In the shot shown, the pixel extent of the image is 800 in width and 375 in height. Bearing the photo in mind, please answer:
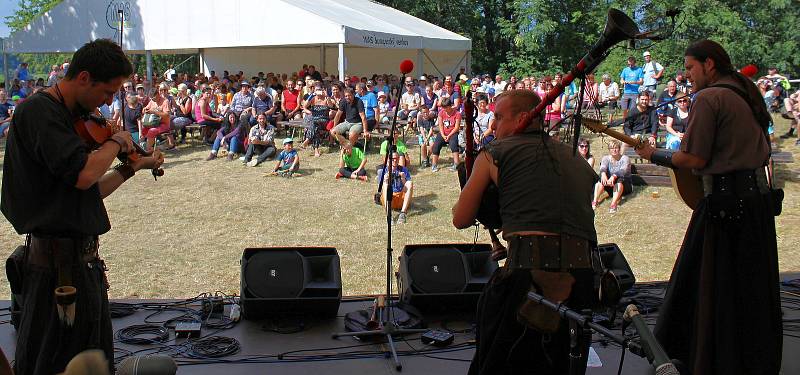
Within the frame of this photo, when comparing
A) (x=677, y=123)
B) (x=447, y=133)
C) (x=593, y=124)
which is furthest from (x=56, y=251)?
(x=677, y=123)

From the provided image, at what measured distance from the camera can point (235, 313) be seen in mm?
5055

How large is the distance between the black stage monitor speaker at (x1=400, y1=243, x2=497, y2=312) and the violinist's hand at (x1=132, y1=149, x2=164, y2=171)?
7.40 ft

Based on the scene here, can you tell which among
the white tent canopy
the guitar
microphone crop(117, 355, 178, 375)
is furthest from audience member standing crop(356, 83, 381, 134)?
microphone crop(117, 355, 178, 375)

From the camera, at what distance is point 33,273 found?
3062mm

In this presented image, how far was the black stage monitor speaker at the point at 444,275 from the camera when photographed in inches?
204

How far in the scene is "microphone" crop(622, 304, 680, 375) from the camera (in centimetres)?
162

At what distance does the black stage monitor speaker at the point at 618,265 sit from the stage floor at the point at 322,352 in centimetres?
43

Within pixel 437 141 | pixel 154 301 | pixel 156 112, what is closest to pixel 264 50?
pixel 156 112

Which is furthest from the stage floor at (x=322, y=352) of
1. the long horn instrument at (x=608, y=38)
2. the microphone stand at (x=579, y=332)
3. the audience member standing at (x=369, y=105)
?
the audience member standing at (x=369, y=105)

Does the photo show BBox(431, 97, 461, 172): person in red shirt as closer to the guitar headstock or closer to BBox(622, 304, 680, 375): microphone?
the guitar headstock

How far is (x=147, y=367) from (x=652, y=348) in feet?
3.61

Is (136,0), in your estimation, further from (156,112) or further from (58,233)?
(58,233)

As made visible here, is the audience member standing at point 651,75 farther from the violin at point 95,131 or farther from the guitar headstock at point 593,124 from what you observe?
the violin at point 95,131

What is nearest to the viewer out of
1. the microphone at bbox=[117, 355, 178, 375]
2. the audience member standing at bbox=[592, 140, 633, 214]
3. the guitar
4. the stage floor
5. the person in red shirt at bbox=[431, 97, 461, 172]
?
the microphone at bbox=[117, 355, 178, 375]
